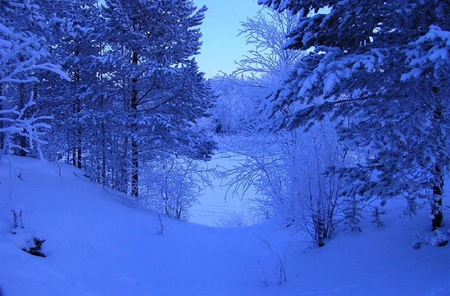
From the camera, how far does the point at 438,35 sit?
99.3 inches

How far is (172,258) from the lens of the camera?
5.92m

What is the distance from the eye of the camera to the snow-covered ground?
11.8 feet

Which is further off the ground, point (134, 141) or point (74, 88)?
point (74, 88)

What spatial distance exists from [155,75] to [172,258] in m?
5.72

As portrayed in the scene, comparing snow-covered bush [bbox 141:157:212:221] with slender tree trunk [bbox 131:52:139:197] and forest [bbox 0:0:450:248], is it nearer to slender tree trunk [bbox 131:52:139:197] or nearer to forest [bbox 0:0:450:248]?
forest [bbox 0:0:450:248]

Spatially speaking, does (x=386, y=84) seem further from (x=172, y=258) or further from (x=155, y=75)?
(x=155, y=75)

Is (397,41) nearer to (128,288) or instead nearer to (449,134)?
(449,134)

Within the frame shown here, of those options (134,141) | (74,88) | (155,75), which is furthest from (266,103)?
(74,88)

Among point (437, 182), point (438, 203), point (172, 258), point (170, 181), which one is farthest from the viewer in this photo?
point (170, 181)

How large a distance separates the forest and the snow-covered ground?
0.48 m

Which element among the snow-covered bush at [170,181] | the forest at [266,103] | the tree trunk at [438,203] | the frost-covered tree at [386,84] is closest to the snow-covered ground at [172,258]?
the tree trunk at [438,203]

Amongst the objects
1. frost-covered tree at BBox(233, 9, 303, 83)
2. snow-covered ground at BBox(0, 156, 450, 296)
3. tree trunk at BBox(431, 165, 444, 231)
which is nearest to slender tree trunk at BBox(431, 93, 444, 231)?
tree trunk at BBox(431, 165, 444, 231)

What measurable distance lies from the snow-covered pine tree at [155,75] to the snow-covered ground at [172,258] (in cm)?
305

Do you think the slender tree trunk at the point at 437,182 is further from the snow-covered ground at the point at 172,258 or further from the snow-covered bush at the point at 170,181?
the snow-covered bush at the point at 170,181
